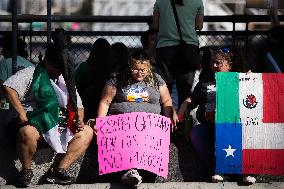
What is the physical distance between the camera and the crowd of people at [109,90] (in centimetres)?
713

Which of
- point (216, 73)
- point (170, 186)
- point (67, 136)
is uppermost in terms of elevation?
point (216, 73)

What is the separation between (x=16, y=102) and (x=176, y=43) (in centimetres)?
210

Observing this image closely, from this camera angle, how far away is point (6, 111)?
8062mm

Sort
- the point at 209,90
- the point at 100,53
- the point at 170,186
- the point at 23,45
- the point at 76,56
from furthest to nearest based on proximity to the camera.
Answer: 1. the point at 76,56
2. the point at 23,45
3. the point at 100,53
4. the point at 209,90
5. the point at 170,186

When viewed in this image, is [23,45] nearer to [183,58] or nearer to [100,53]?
[100,53]

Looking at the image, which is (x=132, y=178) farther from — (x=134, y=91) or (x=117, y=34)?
(x=117, y=34)

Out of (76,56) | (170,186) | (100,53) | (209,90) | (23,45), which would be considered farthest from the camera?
(76,56)

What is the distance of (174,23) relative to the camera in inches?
333

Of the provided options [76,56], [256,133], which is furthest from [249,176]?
[76,56]

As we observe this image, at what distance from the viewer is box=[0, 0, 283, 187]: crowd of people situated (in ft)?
23.4

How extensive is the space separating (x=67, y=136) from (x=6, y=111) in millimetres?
1111

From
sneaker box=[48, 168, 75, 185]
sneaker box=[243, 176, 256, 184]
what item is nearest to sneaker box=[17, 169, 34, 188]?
sneaker box=[48, 168, 75, 185]

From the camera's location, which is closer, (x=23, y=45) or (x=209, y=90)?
(x=209, y=90)

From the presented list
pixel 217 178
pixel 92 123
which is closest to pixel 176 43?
pixel 92 123
